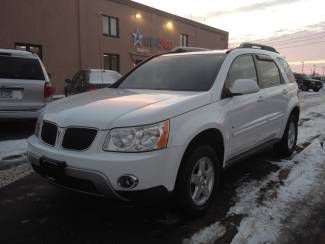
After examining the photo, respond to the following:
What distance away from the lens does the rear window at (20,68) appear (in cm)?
750

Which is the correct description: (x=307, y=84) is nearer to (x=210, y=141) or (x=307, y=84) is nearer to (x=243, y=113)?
(x=243, y=113)

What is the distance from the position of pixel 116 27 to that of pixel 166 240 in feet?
75.3

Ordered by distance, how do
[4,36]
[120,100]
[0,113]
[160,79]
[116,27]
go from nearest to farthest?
[120,100] < [160,79] < [0,113] < [4,36] < [116,27]

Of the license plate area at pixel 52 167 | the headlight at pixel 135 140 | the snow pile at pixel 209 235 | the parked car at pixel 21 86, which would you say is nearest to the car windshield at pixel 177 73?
the headlight at pixel 135 140

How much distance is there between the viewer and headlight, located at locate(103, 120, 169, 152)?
3.10 metres

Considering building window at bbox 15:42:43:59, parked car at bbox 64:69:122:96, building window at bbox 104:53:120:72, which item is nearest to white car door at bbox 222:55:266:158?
parked car at bbox 64:69:122:96

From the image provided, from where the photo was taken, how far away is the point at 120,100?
3748 millimetres

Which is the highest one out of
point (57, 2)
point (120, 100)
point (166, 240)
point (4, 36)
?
A: point (57, 2)

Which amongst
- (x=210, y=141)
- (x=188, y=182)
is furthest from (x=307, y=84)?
(x=188, y=182)

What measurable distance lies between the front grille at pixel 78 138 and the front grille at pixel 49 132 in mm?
205

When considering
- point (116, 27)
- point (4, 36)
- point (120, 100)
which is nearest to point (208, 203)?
point (120, 100)

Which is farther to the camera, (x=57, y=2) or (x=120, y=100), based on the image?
(x=57, y=2)

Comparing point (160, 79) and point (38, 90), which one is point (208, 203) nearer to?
point (160, 79)

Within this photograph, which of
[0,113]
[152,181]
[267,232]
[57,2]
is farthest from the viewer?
[57,2]
